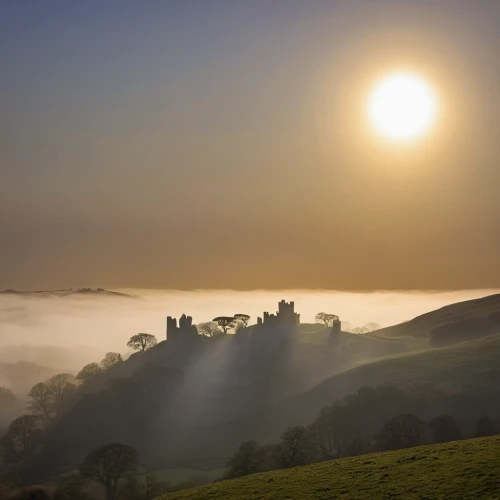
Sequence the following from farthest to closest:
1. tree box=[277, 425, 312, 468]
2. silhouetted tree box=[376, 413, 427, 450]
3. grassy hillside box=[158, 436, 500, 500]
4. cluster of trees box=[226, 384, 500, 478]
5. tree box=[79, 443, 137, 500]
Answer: tree box=[79, 443, 137, 500] → silhouetted tree box=[376, 413, 427, 450] → cluster of trees box=[226, 384, 500, 478] → tree box=[277, 425, 312, 468] → grassy hillside box=[158, 436, 500, 500]

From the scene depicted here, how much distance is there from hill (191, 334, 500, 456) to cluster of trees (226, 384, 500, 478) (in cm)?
1286

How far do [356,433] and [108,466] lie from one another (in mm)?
49948

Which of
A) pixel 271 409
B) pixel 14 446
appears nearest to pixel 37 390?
pixel 14 446

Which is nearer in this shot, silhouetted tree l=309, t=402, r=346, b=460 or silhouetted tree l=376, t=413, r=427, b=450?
silhouetted tree l=376, t=413, r=427, b=450

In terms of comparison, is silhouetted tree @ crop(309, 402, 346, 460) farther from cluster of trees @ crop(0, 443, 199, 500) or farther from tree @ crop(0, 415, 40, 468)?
tree @ crop(0, 415, 40, 468)

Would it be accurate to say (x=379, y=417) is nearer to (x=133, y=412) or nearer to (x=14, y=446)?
(x=133, y=412)

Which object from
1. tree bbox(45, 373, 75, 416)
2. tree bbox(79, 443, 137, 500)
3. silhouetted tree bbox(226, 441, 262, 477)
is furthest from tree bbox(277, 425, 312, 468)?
tree bbox(45, 373, 75, 416)

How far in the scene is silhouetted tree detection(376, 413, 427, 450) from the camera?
101 meters

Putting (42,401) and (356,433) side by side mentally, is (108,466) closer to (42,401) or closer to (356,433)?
(356,433)

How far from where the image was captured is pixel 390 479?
46.7 metres

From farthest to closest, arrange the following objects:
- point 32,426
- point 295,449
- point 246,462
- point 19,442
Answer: point 32,426 < point 19,442 < point 295,449 < point 246,462

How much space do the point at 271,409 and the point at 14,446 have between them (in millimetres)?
70267

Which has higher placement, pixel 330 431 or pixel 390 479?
pixel 390 479

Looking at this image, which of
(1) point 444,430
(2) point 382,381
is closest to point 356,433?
(1) point 444,430
